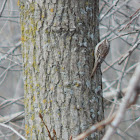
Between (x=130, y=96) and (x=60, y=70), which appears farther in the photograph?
(x=60, y=70)

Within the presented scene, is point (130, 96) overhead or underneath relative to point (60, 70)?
overhead

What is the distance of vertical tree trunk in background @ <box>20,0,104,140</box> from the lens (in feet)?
6.10

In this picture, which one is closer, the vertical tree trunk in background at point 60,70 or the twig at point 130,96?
the twig at point 130,96

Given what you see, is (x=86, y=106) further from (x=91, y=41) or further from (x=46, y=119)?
(x=91, y=41)

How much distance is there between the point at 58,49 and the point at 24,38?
34 cm

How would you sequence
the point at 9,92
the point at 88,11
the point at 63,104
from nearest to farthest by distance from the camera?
the point at 63,104 < the point at 88,11 < the point at 9,92

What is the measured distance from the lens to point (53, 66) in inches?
74.0

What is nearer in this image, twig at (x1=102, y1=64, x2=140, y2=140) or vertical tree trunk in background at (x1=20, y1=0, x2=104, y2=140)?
twig at (x1=102, y1=64, x2=140, y2=140)

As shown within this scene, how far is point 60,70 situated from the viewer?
1873mm

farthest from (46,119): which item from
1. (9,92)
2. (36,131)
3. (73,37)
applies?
(9,92)

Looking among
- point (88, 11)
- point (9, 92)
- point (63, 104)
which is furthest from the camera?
point (9, 92)

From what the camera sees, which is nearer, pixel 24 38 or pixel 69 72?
pixel 69 72

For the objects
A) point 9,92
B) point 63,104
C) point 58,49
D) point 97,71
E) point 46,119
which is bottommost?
point 9,92

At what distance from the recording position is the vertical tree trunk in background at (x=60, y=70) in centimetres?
186
